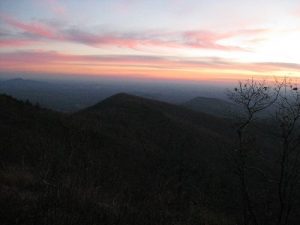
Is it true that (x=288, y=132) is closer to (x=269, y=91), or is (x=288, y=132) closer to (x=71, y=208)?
(x=269, y=91)

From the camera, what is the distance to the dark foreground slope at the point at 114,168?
6732mm

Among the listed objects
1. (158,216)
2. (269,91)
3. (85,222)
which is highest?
(269,91)

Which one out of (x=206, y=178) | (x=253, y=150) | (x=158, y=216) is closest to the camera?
(x=158, y=216)

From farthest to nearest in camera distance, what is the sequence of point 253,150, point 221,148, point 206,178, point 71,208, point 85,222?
point 221,148 < point 206,178 < point 253,150 < point 71,208 < point 85,222

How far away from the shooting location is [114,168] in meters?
22.1

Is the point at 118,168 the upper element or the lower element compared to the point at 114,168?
lower

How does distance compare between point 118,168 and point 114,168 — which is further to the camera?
point 118,168

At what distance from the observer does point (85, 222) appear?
5895mm

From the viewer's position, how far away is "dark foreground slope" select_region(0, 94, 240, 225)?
673 centimetres

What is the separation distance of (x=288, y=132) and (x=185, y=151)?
76.7 feet

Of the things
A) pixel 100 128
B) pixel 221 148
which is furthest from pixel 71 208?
pixel 221 148

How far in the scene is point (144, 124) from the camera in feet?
141

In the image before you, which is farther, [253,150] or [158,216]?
[253,150]

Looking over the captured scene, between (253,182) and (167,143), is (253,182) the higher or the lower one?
the lower one
